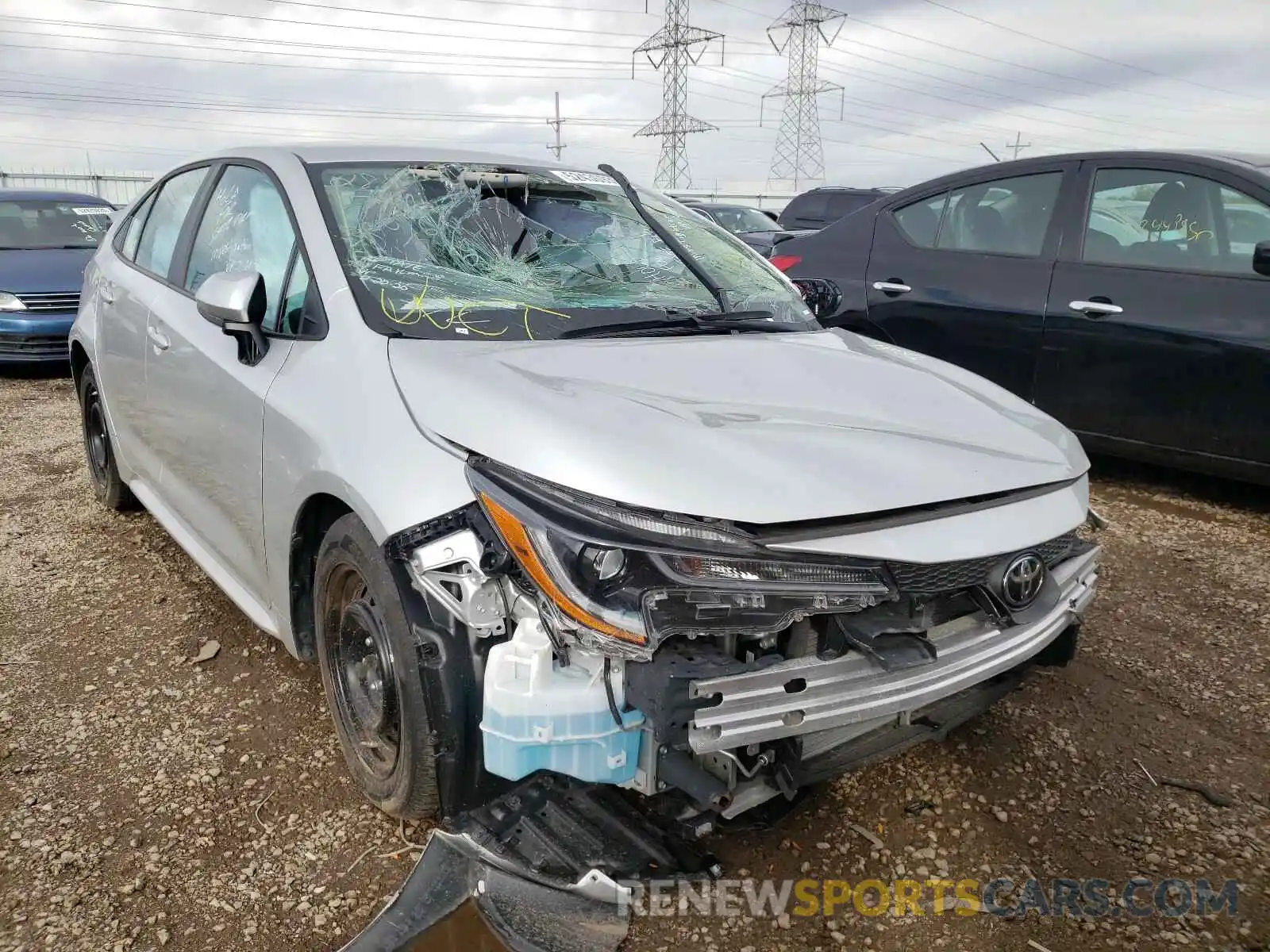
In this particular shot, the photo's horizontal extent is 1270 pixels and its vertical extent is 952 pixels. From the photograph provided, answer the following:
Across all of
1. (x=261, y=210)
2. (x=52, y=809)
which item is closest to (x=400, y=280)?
(x=261, y=210)

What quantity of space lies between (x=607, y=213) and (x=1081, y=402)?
2.84 m

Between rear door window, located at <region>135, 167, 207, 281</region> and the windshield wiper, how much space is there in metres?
1.83

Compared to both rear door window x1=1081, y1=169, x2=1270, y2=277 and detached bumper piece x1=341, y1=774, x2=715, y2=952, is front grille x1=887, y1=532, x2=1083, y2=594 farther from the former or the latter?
rear door window x1=1081, y1=169, x2=1270, y2=277

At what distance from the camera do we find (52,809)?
246 centimetres

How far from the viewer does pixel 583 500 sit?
5.95ft

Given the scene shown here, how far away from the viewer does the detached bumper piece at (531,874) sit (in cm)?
187

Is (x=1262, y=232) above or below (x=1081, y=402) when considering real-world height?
above

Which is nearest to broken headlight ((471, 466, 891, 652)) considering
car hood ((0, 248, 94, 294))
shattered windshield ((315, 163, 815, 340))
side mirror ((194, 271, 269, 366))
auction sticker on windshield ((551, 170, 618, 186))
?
shattered windshield ((315, 163, 815, 340))

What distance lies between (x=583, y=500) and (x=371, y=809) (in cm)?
119

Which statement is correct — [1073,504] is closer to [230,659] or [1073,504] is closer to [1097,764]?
[1097,764]

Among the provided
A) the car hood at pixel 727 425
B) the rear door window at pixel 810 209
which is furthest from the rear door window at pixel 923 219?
the rear door window at pixel 810 209

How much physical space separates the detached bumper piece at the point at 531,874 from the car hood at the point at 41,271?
7.63 m

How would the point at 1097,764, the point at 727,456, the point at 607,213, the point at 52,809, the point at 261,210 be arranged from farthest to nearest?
the point at 607,213 < the point at 261,210 < the point at 1097,764 < the point at 52,809 < the point at 727,456

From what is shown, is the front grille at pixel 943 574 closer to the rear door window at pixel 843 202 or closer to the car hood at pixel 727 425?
the car hood at pixel 727 425
